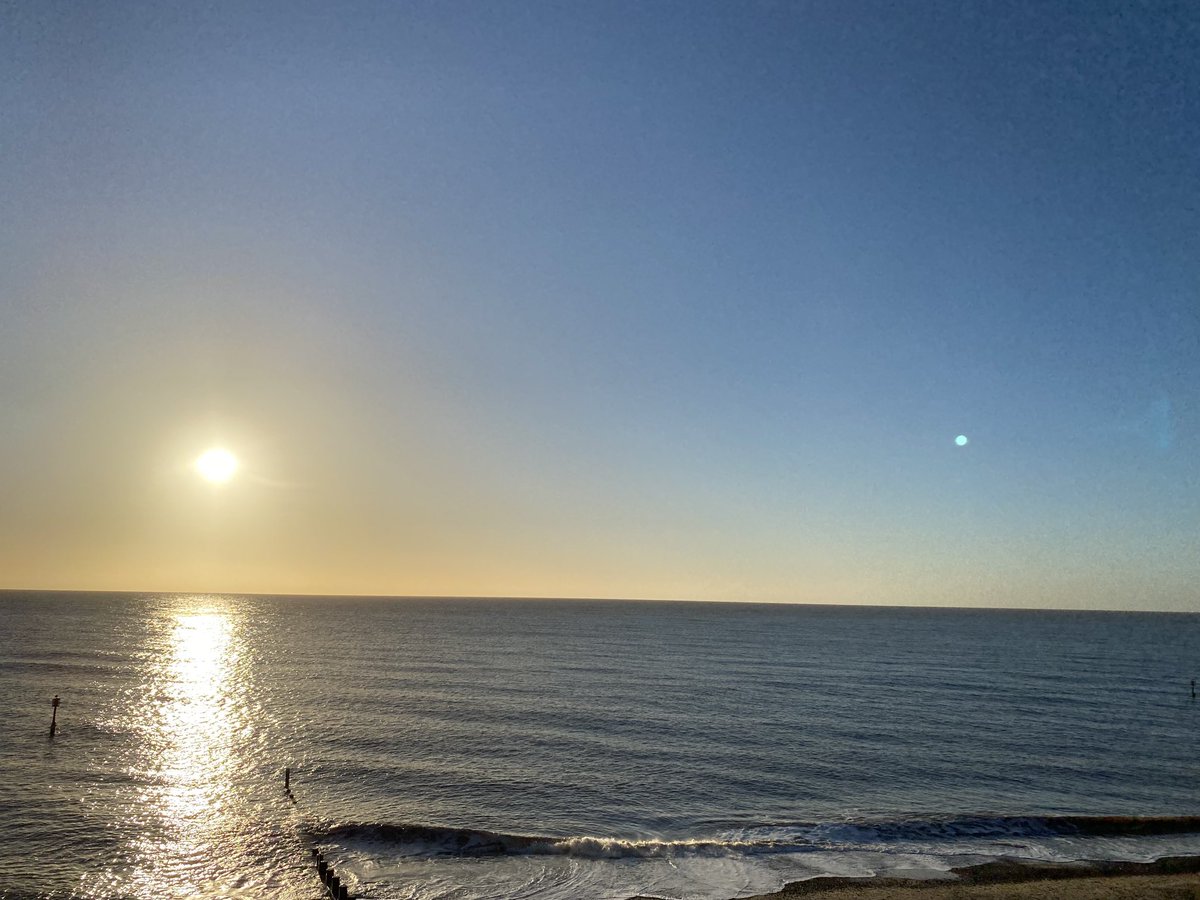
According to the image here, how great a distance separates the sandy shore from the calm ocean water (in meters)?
1.25

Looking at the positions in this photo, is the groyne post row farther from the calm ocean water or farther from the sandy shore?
the sandy shore

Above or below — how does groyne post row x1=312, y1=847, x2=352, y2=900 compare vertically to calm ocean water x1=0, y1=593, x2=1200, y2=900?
above

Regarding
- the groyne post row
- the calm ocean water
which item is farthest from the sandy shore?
the groyne post row

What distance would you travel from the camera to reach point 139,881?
26406mm

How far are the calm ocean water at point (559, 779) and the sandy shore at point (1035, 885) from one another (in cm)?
125

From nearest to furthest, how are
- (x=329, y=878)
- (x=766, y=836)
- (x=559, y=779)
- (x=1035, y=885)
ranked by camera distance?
(x=329, y=878)
(x=1035, y=885)
(x=766, y=836)
(x=559, y=779)

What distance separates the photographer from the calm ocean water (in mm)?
28031

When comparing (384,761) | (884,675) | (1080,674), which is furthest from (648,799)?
(1080,674)

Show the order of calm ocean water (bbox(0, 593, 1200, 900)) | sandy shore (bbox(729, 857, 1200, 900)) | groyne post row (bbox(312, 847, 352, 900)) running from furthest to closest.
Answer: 1. calm ocean water (bbox(0, 593, 1200, 900))
2. sandy shore (bbox(729, 857, 1200, 900))
3. groyne post row (bbox(312, 847, 352, 900))

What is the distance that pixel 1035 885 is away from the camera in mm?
26125

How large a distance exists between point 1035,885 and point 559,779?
2190cm

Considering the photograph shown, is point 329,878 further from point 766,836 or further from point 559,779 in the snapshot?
point 766,836

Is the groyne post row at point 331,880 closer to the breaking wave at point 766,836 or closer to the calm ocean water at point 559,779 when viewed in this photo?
the calm ocean water at point 559,779

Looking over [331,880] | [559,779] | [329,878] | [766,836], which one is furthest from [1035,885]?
[329,878]
